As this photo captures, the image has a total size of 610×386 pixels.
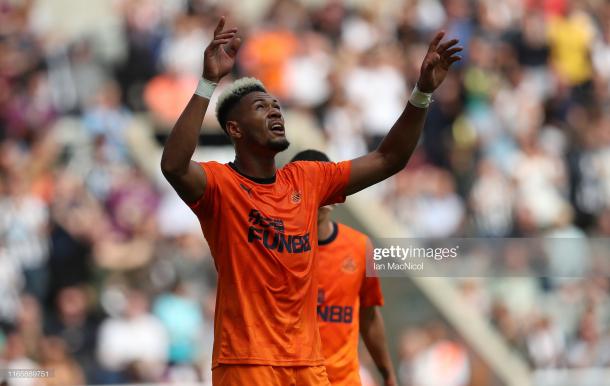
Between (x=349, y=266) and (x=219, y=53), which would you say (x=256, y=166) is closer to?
(x=219, y=53)

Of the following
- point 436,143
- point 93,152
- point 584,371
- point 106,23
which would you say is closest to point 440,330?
point 584,371

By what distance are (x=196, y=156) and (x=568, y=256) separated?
15.7ft

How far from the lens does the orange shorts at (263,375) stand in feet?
19.9

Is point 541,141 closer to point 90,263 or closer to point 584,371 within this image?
point 584,371

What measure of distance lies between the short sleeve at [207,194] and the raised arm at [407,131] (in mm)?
819

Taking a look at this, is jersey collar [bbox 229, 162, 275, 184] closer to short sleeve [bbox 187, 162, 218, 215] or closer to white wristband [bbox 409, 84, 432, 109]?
short sleeve [bbox 187, 162, 218, 215]

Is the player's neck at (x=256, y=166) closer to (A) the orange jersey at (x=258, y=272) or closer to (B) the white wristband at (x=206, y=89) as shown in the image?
(A) the orange jersey at (x=258, y=272)

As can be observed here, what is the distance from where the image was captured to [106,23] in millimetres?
18188

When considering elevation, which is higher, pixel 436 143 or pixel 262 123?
pixel 436 143

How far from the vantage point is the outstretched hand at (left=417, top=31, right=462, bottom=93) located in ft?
21.0

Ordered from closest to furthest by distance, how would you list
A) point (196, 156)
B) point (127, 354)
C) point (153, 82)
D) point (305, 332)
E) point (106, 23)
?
1. point (305, 332)
2. point (127, 354)
3. point (196, 156)
4. point (153, 82)
5. point (106, 23)

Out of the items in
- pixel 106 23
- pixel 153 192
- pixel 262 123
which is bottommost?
pixel 262 123

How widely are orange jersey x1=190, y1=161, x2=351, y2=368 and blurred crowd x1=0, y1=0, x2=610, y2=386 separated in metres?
5.89

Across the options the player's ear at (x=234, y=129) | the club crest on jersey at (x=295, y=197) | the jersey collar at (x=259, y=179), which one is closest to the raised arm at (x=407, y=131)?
the club crest on jersey at (x=295, y=197)
